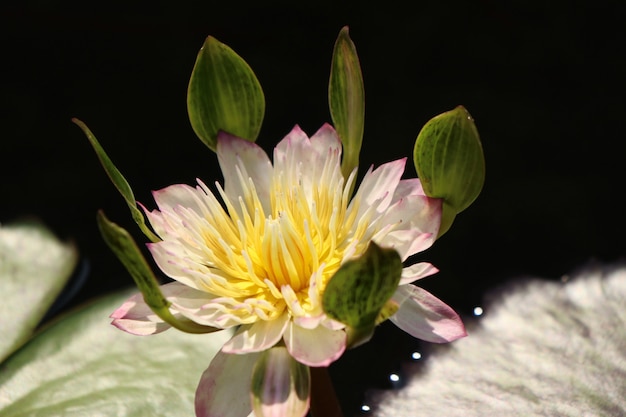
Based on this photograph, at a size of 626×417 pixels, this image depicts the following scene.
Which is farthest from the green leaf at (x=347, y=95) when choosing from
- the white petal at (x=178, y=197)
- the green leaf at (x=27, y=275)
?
the green leaf at (x=27, y=275)

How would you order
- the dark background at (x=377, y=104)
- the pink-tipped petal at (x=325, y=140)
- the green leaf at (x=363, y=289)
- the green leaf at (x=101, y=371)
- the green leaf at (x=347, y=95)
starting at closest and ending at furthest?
the green leaf at (x=363, y=289), the green leaf at (x=347, y=95), the pink-tipped petal at (x=325, y=140), the green leaf at (x=101, y=371), the dark background at (x=377, y=104)

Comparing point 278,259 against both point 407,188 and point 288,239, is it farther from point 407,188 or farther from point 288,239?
point 407,188

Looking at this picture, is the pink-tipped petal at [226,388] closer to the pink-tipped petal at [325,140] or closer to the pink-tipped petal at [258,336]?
the pink-tipped petal at [258,336]

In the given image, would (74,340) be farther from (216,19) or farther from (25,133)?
(216,19)

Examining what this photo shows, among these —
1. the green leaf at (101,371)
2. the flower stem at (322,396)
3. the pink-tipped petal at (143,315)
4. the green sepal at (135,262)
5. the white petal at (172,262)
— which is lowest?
the green leaf at (101,371)

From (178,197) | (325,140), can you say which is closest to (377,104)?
(325,140)

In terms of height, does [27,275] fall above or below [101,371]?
above

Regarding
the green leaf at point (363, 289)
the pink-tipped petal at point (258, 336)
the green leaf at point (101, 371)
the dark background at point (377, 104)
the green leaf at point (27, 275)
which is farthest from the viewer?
the dark background at point (377, 104)
